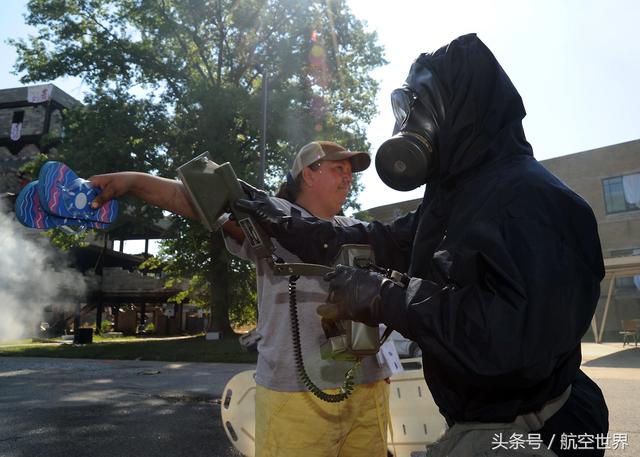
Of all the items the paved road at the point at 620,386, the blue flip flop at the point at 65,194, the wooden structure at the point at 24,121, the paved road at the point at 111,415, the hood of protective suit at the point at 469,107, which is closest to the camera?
the hood of protective suit at the point at 469,107

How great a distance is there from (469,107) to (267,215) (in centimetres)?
86

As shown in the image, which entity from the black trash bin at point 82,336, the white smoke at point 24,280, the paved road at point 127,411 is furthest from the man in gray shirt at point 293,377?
the white smoke at point 24,280

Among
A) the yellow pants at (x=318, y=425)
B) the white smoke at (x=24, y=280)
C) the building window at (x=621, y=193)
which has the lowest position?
the yellow pants at (x=318, y=425)

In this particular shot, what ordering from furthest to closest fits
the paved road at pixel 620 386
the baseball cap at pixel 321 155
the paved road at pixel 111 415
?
the paved road at pixel 620 386 → the paved road at pixel 111 415 → the baseball cap at pixel 321 155

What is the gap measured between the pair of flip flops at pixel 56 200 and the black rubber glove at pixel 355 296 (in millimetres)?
1081

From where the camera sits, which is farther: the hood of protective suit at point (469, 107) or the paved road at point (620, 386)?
the paved road at point (620, 386)

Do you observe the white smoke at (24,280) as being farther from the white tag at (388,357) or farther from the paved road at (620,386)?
the white tag at (388,357)

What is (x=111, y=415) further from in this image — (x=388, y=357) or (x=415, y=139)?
(x=415, y=139)

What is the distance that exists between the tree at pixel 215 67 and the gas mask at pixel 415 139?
60.4ft

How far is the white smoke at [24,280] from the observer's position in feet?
91.6

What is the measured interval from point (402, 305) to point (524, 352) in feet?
0.94

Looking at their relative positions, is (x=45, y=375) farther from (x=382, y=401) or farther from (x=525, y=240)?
(x=525, y=240)

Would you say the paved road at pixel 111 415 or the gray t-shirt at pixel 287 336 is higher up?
the gray t-shirt at pixel 287 336

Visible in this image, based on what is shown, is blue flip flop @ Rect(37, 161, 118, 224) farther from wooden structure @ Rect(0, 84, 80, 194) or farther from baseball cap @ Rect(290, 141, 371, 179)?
wooden structure @ Rect(0, 84, 80, 194)
